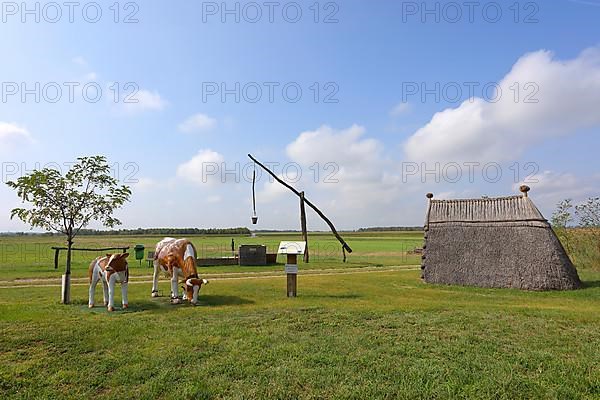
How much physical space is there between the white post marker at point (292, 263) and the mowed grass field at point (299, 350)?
51.5 inches

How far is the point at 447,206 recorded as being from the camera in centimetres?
2061

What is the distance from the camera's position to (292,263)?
14414 millimetres

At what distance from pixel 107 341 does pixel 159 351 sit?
1.41 metres

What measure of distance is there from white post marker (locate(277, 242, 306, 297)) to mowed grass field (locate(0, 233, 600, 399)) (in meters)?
1.31

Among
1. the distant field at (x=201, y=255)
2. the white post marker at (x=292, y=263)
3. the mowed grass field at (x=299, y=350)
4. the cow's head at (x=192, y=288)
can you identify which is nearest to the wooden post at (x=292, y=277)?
the white post marker at (x=292, y=263)

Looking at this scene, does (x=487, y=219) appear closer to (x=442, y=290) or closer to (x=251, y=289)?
(x=442, y=290)

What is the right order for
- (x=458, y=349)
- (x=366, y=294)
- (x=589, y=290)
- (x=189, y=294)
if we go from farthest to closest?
1. (x=589, y=290)
2. (x=366, y=294)
3. (x=189, y=294)
4. (x=458, y=349)

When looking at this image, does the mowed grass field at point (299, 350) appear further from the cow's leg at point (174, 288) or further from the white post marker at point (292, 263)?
the white post marker at point (292, 263)

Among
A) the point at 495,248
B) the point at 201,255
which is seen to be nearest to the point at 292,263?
the point at 495,248

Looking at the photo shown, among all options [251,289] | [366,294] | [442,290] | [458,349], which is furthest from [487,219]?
[458,349]

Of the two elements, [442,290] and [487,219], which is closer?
[442,290]

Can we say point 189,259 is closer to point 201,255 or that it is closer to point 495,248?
point 495,248

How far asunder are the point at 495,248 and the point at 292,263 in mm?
9445

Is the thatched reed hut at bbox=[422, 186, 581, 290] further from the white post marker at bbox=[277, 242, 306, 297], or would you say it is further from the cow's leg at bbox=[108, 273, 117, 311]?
the cow's leg at bbox=[108, 273, 117, 311]
